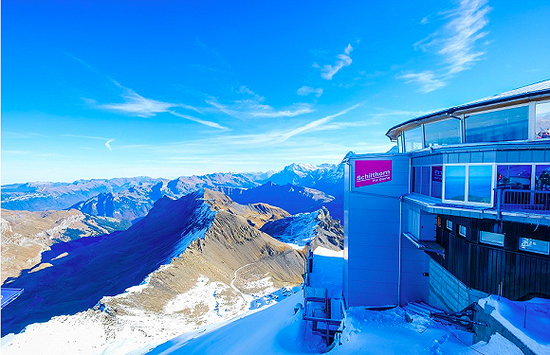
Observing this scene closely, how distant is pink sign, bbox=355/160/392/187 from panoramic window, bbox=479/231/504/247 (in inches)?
200

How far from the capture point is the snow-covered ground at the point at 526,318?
587 cm

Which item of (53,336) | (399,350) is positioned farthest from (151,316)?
(399,350)

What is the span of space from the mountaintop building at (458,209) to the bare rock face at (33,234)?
124 m

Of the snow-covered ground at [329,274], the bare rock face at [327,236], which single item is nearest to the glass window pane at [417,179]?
the snow-covered ground at [329,274]

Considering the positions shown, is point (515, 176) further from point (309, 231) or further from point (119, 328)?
point (309, 231)

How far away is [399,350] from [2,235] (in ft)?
565

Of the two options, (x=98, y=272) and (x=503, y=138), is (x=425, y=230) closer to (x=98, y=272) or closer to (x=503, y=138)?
(x=503, y=138)

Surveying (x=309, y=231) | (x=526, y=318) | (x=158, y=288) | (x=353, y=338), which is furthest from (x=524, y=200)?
(x=309, y=231)

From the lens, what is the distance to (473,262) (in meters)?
9.52

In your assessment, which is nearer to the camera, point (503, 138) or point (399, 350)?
point (399, 350)

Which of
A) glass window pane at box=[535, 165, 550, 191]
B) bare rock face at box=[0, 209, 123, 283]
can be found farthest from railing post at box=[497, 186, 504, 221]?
bare rock face at box=[0, 209, 123, 283]

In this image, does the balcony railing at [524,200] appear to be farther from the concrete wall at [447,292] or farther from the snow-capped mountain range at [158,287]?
the snow-capped mountain range at [158,287]

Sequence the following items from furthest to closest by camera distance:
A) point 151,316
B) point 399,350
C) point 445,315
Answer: point 151,316 → point 445,315 → point 399,350

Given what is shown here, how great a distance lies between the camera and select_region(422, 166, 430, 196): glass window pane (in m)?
11.7
